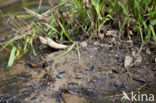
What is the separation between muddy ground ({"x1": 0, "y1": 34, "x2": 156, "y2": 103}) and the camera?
1693 mm

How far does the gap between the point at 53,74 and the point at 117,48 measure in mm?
837

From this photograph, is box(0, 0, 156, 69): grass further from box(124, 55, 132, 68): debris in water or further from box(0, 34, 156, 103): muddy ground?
box(124, 55, 132, 68): debris in water

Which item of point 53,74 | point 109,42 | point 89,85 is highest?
point 109,42

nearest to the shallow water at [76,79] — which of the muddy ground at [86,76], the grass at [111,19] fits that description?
the muddy ground at [86,76]

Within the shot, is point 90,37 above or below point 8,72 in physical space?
above

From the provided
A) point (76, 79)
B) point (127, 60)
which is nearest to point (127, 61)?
point (127, 60)

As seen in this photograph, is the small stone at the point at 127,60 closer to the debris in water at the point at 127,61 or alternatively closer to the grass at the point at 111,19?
the debris in water at the point at 127,61

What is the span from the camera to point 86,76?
6.14 ft

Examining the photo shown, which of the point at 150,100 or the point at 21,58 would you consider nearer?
the point at 150,100

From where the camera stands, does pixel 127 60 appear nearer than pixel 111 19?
Yes

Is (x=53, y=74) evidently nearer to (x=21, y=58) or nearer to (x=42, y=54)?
(x=42, y=54)

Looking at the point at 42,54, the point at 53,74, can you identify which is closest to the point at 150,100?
the point at 53,74

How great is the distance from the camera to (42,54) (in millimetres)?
2346

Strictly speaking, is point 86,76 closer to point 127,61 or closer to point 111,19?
point 127,61
